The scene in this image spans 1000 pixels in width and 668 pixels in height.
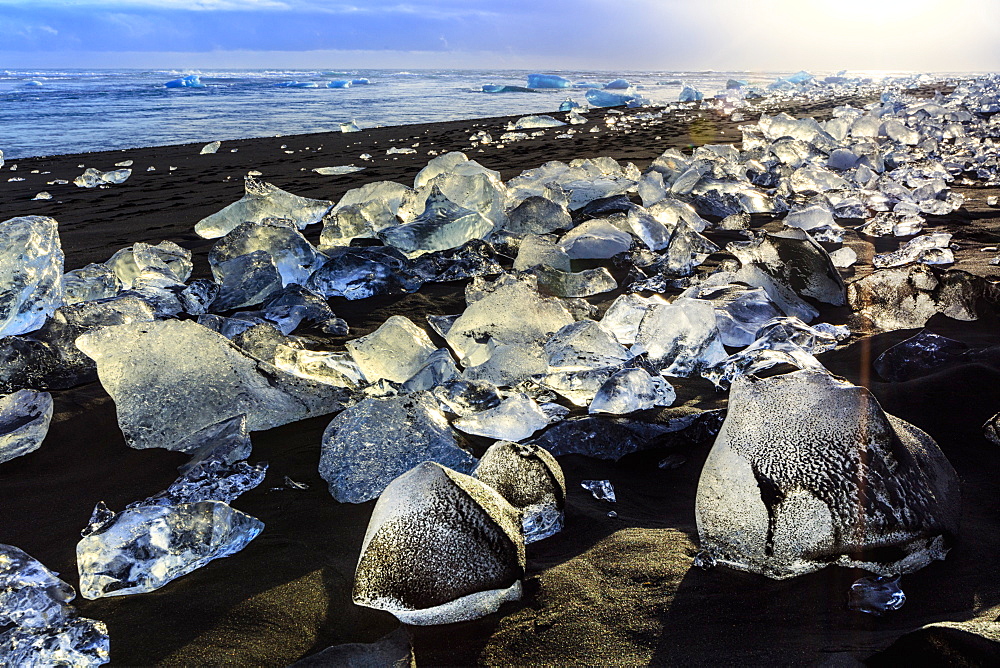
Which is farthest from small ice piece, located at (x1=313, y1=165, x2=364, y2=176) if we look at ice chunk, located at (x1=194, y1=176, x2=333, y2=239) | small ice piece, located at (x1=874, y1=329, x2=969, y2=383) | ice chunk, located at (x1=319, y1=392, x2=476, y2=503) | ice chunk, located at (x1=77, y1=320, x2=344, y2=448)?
small ice piece, located at (x1=874, y1=329, x2=969, y2=383)

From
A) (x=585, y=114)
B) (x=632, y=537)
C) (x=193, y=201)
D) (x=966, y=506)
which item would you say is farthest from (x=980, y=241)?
(x=585, y=114)

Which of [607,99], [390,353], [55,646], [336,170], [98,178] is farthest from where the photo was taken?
[607,99]

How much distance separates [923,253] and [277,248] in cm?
329

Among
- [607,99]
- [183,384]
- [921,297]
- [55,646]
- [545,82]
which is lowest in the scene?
[55,646]

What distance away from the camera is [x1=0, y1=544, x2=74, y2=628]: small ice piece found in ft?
3.78

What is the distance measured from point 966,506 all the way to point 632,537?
695 mm

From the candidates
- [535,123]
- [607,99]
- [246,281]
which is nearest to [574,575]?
[246,281]

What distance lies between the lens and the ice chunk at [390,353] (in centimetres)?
222

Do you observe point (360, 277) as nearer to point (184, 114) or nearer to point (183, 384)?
point (183, 384)

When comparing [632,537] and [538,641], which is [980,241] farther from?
[538,641]

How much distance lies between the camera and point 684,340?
89.4 inches

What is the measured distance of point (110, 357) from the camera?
6.38 feet

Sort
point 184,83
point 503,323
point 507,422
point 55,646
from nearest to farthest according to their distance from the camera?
point 55,646, point 507,422, point 503,323, point 184,83

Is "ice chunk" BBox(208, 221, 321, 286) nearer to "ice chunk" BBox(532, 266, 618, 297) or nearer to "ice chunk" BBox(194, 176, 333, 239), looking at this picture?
"ice chunk" BBox(194, 176, 333, 239)
